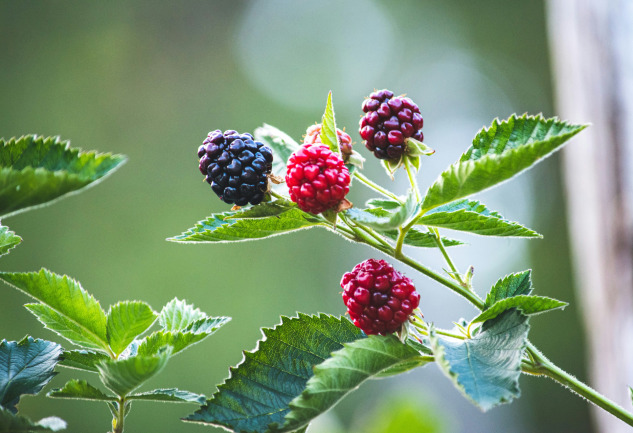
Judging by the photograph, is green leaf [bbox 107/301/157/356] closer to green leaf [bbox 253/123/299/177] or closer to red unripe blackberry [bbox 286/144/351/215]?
red unripe blackberry [bbox 286/144/351/215]

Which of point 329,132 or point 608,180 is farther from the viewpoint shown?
point 608,180

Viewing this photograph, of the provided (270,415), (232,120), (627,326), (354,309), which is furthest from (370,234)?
(232,120)

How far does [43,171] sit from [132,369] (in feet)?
0.52

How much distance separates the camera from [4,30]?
7129mm

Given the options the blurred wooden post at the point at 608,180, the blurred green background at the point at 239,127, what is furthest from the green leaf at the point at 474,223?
the blurred green background at the point at 239,127

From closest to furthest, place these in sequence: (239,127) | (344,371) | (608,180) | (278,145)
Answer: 1. (344,371)
2. (278,145)
3. (608,180)
4. (239,127)

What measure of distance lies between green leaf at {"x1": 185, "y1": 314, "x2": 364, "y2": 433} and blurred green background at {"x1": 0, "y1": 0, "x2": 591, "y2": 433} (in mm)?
3784

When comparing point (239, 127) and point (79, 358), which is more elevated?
point (239, 127)

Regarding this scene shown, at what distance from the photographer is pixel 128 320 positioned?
497 millimetres

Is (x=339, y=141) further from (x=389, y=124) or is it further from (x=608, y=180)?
(x=608, y=180)

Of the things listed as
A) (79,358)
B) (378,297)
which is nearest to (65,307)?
(79,358)

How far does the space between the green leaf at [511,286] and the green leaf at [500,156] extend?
132 millimetres

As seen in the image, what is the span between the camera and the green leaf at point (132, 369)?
1.33 feet

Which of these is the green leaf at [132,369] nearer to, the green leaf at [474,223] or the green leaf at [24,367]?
the green leaf at [24,367]
